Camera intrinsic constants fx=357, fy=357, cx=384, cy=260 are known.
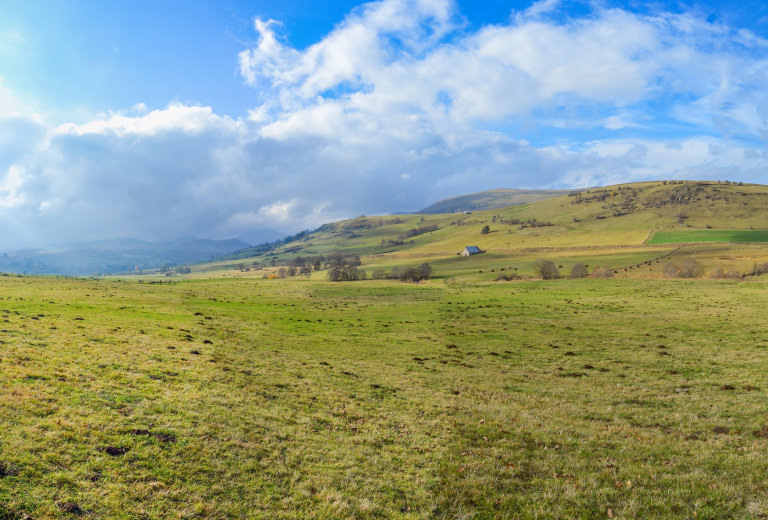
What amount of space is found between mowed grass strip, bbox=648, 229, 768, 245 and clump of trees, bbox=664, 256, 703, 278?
6677cm

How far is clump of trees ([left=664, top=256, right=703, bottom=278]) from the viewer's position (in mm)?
99562

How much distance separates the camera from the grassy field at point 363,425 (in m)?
9.65

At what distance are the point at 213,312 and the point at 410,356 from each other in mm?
30193

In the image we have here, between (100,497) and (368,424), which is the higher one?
(100,497)

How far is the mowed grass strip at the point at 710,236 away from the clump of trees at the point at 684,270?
6677cm

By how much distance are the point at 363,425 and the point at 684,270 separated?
398 ft

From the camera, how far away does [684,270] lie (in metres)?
101

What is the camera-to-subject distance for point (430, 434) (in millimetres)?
15164

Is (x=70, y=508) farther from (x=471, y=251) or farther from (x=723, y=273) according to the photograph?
(x=471, y=251)

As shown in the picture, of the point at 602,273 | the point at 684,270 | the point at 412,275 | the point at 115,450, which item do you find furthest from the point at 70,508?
the point at 684,270

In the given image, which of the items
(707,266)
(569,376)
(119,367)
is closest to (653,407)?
(569,376)

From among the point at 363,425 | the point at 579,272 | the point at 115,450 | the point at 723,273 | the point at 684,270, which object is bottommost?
the point at 723,273

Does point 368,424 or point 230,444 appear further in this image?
point 368,424

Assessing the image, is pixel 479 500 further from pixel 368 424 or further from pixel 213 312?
pixel 213 312
